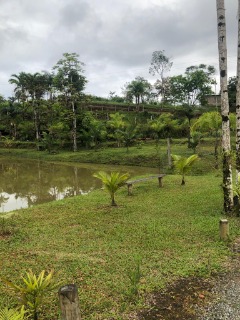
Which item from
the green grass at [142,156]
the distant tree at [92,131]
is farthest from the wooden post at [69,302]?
the distant tree at [92,131]

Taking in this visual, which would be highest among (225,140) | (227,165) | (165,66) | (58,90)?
(165,66)

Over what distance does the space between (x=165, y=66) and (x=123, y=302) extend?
3798 centimetres

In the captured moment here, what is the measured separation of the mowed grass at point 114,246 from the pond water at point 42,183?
300 centimetres

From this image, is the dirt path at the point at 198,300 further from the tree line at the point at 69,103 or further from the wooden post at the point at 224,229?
the tree line at the point at 69,103

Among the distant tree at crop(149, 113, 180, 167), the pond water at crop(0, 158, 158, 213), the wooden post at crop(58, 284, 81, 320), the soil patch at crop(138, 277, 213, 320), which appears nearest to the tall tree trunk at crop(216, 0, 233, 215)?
the soil patch at crop(138, 277, 213, 320)

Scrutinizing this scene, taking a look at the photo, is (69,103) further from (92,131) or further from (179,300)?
(179,300)

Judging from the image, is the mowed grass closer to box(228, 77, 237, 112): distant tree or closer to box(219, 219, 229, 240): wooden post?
box(219, 219, 229, 240): wooden post

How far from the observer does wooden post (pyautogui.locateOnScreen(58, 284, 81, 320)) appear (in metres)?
2.95

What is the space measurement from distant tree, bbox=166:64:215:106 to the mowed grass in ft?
91.9

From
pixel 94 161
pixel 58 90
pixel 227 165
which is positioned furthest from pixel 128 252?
pixel 58 90

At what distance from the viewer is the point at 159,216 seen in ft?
26.7

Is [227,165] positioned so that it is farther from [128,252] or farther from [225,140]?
[128,252]

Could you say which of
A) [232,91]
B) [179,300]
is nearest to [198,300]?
[179,300]

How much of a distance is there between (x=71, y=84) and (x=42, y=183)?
14.6 metres
